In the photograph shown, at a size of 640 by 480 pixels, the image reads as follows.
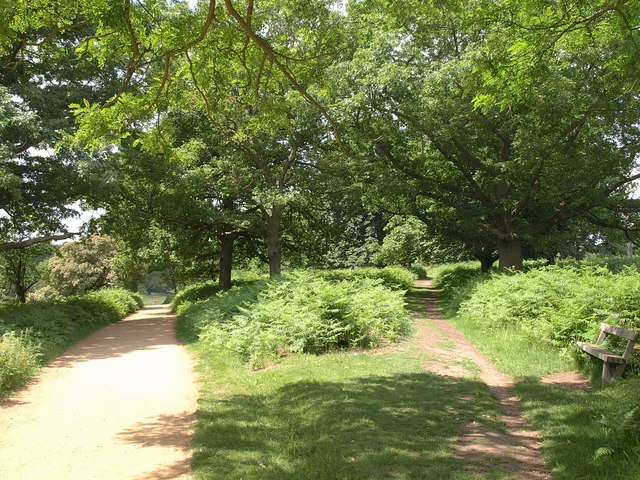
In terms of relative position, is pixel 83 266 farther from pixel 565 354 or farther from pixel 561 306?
pixel 565 354

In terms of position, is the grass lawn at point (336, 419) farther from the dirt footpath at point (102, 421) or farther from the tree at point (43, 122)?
the tree at point (43, 122)

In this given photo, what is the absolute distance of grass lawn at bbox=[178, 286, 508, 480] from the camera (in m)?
4.55

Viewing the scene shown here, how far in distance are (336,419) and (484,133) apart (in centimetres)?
1569

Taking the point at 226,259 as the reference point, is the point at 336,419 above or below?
below

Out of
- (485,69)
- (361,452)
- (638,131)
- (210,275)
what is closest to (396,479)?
(361,452)

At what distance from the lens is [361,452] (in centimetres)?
475

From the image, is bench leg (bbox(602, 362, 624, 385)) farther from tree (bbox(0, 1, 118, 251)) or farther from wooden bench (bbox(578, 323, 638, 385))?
tree (bbox(0, 1, 118, 251))

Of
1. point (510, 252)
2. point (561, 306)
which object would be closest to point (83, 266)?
point (510, 252)

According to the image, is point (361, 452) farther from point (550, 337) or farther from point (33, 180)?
point (33, 180)

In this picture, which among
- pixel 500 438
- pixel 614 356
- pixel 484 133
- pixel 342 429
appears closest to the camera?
pixel 500 438

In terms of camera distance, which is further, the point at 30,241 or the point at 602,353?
the point at 30,241

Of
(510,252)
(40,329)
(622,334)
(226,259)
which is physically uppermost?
(226,259)

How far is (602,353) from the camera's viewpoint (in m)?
6.62

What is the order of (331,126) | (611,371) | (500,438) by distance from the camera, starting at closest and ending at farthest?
(500,438), (611,371), (331,126)
